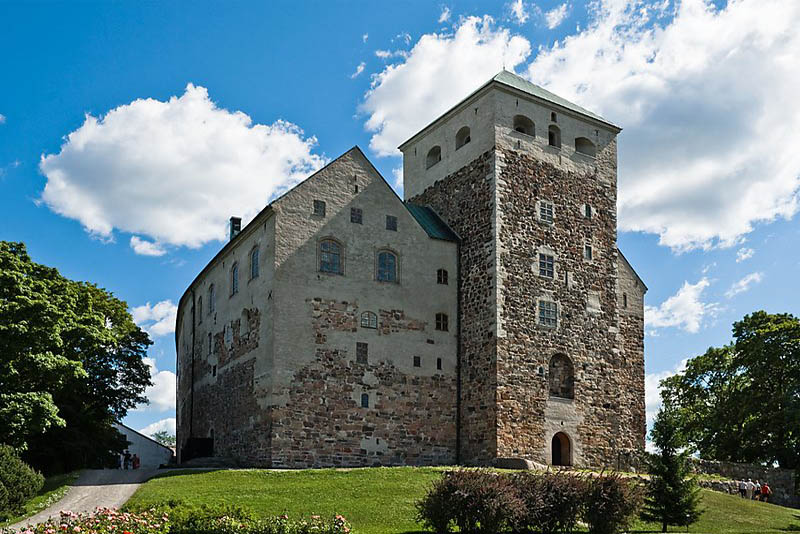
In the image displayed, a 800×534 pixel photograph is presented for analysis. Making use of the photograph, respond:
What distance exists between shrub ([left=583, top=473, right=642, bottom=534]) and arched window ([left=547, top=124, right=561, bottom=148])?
797 inches

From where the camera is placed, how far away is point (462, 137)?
39.1 meters

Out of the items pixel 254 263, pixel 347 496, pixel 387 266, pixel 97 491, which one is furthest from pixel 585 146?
pixel 97 491

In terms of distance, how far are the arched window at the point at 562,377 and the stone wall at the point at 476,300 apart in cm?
317

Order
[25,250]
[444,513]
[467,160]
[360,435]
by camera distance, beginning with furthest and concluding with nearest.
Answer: [467,160], [360,435], [25,250], [444,513]

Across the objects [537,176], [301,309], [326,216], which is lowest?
[301,309]

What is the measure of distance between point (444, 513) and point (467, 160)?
21.0 m

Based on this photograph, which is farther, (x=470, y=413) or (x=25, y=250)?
(x=470, y=413)

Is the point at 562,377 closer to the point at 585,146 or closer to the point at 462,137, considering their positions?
the point at 585,146

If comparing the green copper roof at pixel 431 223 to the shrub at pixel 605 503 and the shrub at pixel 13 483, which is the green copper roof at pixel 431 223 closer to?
the shrub at pixel 605 503

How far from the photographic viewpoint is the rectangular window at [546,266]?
36.1 metres

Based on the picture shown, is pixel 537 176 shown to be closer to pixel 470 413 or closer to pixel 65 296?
pixel 470 413

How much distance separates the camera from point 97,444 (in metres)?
41.2

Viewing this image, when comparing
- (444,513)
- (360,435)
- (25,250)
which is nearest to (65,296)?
(25,250)

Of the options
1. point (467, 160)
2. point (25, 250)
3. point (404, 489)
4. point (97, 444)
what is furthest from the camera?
point (97, 444)
